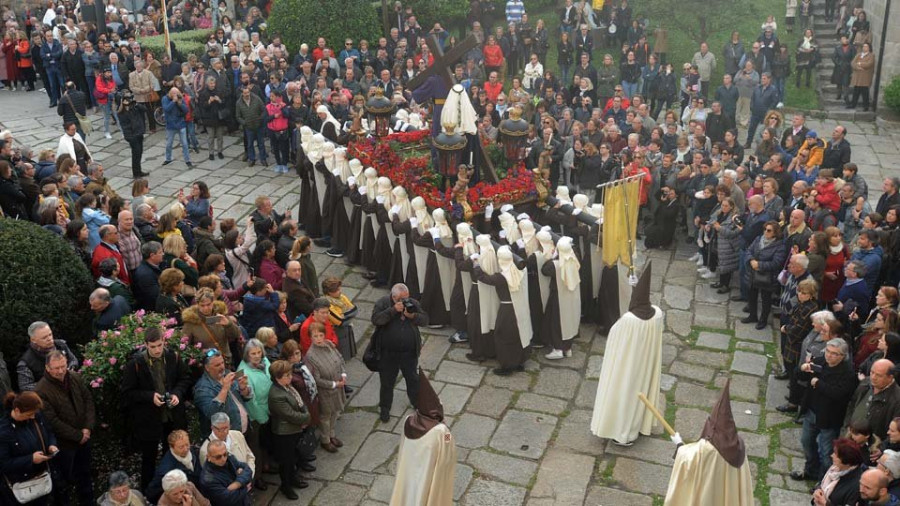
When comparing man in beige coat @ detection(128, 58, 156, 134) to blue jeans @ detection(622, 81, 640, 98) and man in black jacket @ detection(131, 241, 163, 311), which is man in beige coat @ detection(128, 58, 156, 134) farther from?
blue jeans @ detection(622, 81, 640, 98)

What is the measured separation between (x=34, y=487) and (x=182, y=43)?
14.8 m

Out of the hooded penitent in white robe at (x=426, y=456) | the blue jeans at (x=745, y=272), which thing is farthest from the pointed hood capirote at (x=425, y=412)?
the blue jeans at (x=745, y=272)

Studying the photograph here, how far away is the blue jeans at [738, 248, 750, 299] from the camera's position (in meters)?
12.1

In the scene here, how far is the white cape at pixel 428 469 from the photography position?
748 cm

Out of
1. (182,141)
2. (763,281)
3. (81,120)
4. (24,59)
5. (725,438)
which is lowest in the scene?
(763,281)

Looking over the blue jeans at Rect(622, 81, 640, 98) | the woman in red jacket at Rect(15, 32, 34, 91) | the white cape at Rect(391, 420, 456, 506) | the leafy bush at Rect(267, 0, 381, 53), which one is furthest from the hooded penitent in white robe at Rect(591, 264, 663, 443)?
the woman in red jacket at Rect(15, 32, 34, 91)

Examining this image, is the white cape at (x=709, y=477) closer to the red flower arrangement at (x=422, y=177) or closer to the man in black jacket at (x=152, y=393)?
the man in black jacket at (x=152, y=393)

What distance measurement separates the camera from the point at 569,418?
33.7ft

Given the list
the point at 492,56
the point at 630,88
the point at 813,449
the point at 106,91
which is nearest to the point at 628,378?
the point at 813,449

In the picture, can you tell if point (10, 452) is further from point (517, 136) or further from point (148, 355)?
point (517, 136)

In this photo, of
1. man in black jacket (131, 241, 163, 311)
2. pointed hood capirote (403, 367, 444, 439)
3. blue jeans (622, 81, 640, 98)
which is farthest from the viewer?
blue jeans (622, 81, 640, 98)

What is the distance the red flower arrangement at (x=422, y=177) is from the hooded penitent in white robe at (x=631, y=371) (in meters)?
3.12

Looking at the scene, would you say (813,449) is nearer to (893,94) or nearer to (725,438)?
(725,438)

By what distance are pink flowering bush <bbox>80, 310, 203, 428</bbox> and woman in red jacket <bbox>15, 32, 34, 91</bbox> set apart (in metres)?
14.2
